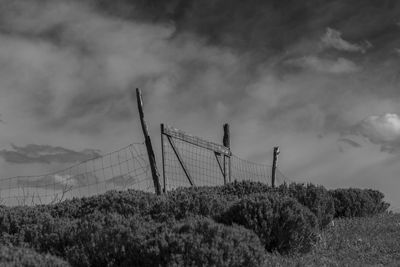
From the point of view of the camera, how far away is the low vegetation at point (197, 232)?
7016mm

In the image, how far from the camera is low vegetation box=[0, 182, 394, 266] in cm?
702

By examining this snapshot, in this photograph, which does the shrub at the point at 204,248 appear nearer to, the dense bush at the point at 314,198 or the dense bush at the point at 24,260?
the dense bush at the point at 24,260

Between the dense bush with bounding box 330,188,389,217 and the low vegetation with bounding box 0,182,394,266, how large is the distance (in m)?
1.80

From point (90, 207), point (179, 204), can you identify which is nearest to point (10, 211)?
point (90, 207)

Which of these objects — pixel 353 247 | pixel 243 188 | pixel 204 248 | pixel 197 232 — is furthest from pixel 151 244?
pixel 243 188

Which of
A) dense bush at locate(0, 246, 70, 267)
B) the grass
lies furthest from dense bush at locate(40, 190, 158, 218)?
dense bush at locate(0, 246, 70, 267)

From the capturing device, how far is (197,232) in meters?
7.38

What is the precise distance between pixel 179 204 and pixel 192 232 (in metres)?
3.30

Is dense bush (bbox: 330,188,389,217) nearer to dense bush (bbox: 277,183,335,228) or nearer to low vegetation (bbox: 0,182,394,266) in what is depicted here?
low vegetation (bbox: 0,182,394,266)

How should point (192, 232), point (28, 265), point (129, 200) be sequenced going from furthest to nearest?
point (129, 200), point (192, 232), point (28, 265)

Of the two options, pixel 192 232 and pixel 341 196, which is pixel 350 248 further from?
pixel 341 196

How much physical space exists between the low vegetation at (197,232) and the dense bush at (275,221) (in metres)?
0.02

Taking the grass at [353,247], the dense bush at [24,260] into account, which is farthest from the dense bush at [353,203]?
the dense bush at [24,260]

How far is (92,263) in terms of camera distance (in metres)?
7.81
